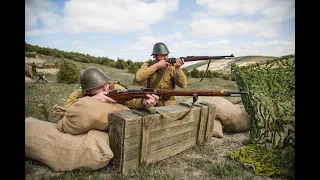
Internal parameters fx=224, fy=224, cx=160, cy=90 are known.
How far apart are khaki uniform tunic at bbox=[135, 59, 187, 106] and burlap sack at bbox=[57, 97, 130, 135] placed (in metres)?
1.76

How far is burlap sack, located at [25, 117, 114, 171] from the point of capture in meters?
3.04

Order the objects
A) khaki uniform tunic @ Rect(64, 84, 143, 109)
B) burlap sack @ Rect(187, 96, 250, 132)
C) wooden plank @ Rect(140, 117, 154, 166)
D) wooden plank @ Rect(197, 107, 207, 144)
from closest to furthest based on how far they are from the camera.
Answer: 1. wooden plank @ Rect(140, 117, 154, 166)
2. khaki uniform tunic @ Rect(64, 84, 143, 109)
3. wooden plank @ Rect(197, 107, 207, 144)
4. burlap sack @ Rect(187, 96, 250, 132)

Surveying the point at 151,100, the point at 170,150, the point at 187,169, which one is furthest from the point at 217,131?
the point at 151,100

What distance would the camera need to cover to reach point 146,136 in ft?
10.4

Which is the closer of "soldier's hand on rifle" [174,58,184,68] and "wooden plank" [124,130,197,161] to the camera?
"wooden plank" [124,130,197,161]

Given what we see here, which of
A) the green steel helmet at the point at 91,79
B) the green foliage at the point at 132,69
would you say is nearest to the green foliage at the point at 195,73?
the green foliage at the point at 132,69

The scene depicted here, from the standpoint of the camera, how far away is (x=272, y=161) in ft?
11.4

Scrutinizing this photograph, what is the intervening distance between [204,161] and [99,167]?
167cm

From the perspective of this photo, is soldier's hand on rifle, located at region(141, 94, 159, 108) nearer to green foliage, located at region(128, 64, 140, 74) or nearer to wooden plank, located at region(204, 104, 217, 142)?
wooden plank, located at region(204, 104, 217, 142)

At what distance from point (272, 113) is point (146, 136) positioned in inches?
87.9

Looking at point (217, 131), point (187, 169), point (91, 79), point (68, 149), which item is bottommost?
point (187, 169)

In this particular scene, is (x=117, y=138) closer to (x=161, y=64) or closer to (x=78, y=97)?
(x=78, y=97)

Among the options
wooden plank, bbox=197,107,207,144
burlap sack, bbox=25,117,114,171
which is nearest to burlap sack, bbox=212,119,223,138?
wooden plank, bbox=197,107,207,144

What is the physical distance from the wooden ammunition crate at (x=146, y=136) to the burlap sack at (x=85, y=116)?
0.14 m
